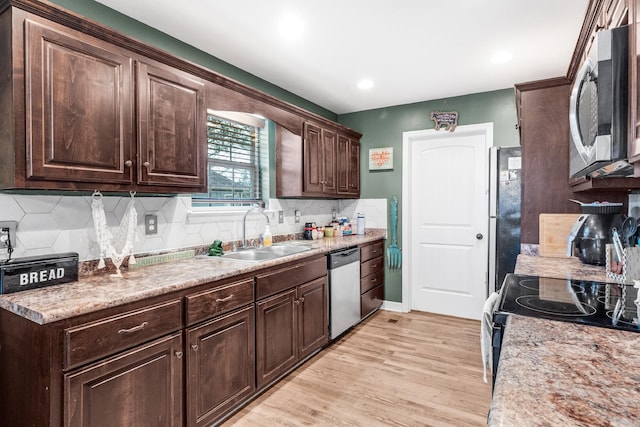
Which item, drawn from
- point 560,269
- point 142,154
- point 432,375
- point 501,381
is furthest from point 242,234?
point 501,381

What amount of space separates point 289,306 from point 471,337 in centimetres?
194

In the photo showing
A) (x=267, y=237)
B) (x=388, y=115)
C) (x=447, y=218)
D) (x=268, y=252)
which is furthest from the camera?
(x=388, y=115)

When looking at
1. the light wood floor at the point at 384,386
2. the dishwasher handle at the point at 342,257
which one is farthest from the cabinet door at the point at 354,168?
the light wood floor at the point at 384,386

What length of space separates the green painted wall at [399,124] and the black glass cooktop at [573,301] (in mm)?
2407

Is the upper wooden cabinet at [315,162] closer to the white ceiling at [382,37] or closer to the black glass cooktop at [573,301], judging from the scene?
the white ceiling at [382,37]

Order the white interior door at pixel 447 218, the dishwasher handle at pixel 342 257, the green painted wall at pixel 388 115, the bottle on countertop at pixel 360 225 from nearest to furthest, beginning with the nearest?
the green painted wall at pixel 388 115 < the dishwasher handle at pixel 342 257 < the white interior door at pixel 447 218 < the bottle on countertop at pixel 360 225

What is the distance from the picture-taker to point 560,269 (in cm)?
202

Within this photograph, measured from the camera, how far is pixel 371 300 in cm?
391

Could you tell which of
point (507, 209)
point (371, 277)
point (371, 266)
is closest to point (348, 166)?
point (371, 266)

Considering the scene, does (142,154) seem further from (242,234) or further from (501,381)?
(501,381)

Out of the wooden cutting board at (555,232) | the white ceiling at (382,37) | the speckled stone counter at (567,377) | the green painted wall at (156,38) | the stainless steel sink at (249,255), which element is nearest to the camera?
the speckled stone counter at (567,377)

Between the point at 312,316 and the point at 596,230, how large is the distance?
6.55 ft

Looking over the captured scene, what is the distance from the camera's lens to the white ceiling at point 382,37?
6.84 ft

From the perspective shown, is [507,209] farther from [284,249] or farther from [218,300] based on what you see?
[218,300]
